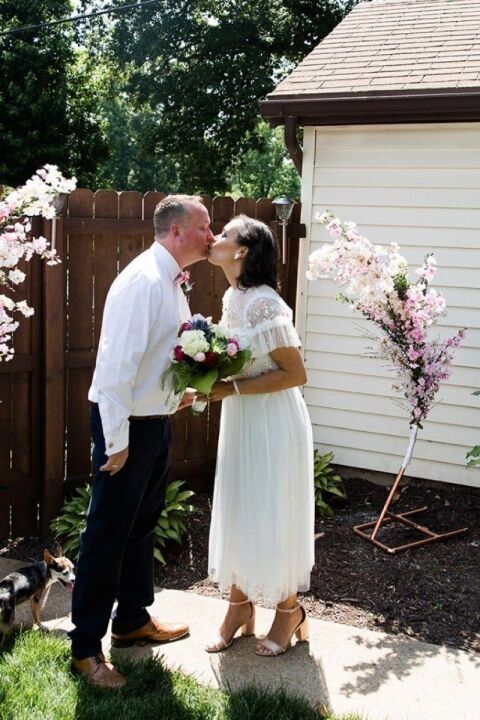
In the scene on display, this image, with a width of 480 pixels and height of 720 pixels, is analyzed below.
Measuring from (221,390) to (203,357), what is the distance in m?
0.38

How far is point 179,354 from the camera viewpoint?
10.8ft

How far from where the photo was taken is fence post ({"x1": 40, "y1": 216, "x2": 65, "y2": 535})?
5.11 m

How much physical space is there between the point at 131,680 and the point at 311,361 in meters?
3.83

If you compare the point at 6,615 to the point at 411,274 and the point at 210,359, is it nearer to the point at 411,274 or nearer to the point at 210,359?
the point at 210,359

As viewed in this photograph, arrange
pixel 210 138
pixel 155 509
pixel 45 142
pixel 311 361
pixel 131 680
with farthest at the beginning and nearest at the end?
1. pixel 210 138
2. pixel 45 142
3. pixel 311 361
4. pixel 155 509
5. pixel 131 680

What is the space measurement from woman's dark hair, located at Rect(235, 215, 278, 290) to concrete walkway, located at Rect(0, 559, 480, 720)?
178 centimetres

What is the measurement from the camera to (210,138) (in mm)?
26234

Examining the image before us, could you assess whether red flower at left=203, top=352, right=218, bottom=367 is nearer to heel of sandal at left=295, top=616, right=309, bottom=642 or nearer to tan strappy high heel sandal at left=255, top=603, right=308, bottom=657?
tan strappy high heel sandal at left=255, top=603, right=308, bottom=657

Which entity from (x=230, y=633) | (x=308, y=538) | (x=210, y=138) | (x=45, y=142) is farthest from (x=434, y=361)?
(x=210, y=138)

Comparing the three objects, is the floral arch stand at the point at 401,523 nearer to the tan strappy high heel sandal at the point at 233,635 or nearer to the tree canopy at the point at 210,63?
the tan strappy high heel sandal at the point at 233,635

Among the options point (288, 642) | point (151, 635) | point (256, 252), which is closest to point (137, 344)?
point (256, 252)

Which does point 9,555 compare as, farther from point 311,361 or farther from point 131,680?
point 311,361

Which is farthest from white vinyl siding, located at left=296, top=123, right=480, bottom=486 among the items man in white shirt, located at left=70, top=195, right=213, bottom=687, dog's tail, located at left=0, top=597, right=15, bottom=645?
dog's tail, located at left=0, top=597, right=15, bottom=645

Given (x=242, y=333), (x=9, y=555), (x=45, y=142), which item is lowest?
(x=9, y=555)
